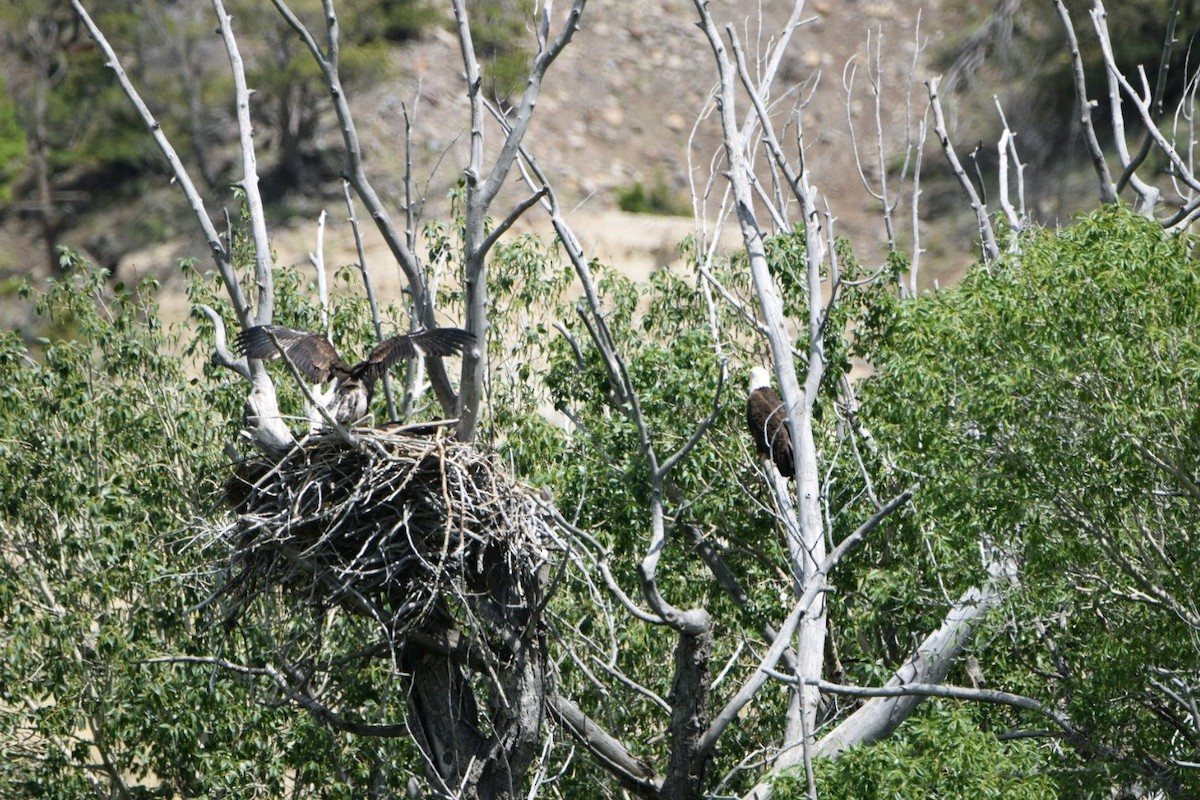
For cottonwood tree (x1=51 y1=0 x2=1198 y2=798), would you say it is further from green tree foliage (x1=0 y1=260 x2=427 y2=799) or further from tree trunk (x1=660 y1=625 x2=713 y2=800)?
green tree foliage (x1=0 y1=260 x2=427 y2=799)

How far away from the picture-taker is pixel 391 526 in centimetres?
694

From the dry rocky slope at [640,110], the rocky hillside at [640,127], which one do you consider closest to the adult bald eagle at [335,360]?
the rocky hillside at [640,127]

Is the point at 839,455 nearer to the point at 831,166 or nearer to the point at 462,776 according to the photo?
the point at 462,776

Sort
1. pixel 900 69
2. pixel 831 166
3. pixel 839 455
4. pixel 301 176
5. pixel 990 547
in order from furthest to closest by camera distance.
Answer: pixel 900 69 < pixel 831 166 < pixel 301 176 < pixel 839 455 < pixel 990 547

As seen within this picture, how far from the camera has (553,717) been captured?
789cm

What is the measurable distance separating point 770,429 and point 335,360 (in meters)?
3.51

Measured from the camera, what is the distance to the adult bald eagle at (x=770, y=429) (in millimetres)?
10195

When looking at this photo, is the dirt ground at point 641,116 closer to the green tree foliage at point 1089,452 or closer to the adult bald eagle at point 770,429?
the adult bald eagle at point 770,429

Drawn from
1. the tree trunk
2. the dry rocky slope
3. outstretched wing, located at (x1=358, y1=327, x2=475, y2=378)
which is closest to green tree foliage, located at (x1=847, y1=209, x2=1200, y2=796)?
the tree trunk

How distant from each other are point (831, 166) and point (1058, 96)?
7.37 meters

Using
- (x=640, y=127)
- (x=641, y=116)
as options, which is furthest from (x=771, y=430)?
(x=641, y=116)

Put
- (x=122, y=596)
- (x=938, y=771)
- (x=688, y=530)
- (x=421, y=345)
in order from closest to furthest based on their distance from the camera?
(x=421, y=345), (x=938, y=771), (x=688, y=530), (x=122, y=596)

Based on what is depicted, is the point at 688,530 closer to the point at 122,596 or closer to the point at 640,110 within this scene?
the point at 122,596

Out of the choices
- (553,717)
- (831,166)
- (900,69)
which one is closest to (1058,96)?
(831,166)
